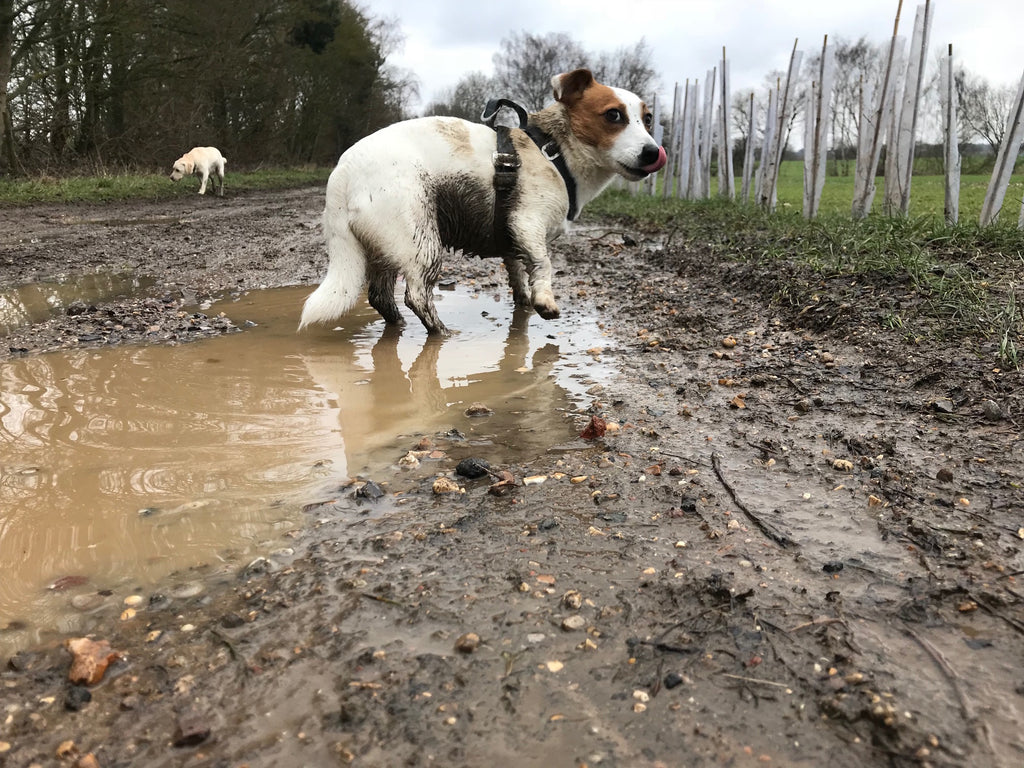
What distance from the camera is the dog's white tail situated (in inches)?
153

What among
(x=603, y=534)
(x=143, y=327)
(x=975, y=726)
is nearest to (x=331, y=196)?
(x=143, y=327)

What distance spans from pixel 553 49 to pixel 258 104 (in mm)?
32155

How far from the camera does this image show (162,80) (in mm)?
20500

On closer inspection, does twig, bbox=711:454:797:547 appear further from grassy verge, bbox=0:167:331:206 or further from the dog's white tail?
grassy verge, bbox=0:167:331:206

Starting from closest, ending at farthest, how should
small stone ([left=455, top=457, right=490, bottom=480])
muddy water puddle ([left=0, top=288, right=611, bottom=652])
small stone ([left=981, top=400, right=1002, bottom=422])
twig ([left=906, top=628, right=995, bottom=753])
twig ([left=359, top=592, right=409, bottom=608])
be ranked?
twig ([left=906, top=628, right=995, bottom=753]) → twig ([left=359, top=592, right=409, bottom=608]) → muddy water puddle ([left=0, top=288, right=611, bottom=652]) → small stone ([left=455, top=457, right=490, bottom=480]) → small stone ([left=981, top=400, right=1002, bottom=422])

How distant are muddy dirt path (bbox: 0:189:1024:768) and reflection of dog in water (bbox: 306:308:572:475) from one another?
14 centimetres

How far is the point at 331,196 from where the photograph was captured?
3947 millimetres

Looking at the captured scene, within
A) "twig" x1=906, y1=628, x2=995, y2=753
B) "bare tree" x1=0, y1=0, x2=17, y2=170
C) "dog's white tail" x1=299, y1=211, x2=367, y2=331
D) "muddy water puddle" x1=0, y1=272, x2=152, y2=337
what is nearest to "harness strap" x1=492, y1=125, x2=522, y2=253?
"dog's white tail" x1=299, y1=211, x2=367, y2=331

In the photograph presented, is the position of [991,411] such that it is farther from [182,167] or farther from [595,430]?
[182,167]

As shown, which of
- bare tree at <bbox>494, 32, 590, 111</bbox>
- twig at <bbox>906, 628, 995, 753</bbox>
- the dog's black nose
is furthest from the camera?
bare tree at <bbox>494, 32, 590, 111</bbox>

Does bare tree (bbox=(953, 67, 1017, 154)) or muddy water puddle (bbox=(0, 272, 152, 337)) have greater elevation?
bare tree (bbox=(953, 67, 1017, 154))

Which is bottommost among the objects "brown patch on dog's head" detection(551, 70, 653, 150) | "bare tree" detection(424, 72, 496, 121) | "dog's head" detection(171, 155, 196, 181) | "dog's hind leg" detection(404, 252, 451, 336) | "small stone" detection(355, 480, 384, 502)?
"small stone" detection(355, 480, 384, 502)

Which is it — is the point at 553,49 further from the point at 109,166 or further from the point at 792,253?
the point at 792,253

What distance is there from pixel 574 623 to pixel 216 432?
70.4 inches
